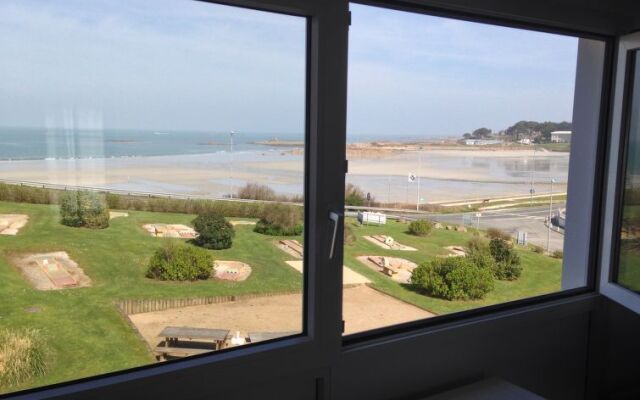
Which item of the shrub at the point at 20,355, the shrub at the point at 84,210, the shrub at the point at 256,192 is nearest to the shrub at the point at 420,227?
the shrub at the point at 256,192

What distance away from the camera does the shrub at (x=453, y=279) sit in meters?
2.10

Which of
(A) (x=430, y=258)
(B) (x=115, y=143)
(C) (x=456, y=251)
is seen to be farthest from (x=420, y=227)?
(B) (x=115, y=143)

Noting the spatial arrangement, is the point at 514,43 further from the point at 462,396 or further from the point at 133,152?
the point at 133,152

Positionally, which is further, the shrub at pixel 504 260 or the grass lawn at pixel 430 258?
the shrub at pixel 504 260

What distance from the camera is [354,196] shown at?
184 cm

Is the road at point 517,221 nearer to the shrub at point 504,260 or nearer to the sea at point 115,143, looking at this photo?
the shrub at point 504,260

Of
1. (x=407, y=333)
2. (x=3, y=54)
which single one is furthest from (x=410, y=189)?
(x=3, y=54)

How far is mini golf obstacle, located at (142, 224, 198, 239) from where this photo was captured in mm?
1554

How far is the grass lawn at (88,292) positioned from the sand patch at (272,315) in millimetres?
55

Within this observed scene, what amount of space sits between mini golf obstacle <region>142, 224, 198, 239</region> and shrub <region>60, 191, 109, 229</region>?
13 cm

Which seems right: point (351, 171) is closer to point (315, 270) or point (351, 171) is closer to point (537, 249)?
point (315, 270)

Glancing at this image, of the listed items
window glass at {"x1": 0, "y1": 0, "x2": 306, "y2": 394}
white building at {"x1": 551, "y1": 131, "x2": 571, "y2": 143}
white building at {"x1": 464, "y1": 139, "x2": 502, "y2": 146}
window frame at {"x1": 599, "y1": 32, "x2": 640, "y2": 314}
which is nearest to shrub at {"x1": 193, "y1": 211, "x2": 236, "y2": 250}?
window glass at {"x1": 0, "y1": 0, "x2": 306, "y2": 394}

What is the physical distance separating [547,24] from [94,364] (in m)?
2.28

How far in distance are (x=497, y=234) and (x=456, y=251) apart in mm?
257
